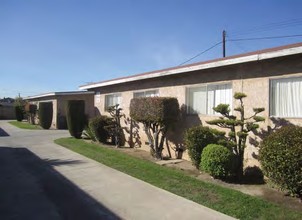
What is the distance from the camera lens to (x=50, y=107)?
95.6ft

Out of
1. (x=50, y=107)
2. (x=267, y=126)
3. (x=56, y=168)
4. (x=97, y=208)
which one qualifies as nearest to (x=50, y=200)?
(x=97, y=208)

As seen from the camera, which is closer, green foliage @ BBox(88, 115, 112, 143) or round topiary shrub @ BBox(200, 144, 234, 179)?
round topiary shrub @ BBox(200, 144, 234, 179)

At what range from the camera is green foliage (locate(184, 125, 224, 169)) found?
9.34 m

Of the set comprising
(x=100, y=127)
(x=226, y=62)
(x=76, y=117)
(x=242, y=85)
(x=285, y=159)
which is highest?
(x=226, y=62)

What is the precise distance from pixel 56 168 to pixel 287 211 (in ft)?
21.9

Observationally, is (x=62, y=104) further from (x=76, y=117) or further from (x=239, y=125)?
(x=239, y=125)

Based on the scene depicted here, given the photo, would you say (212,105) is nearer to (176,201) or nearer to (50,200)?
(176,201)

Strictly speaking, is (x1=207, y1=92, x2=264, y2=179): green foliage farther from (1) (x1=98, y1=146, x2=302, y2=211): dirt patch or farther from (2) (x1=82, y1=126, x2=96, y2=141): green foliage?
(2) (x1=82, y1=126, x2=96, y2=141): green foliage

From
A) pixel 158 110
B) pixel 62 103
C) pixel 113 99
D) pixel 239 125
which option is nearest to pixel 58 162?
pixel 158 110

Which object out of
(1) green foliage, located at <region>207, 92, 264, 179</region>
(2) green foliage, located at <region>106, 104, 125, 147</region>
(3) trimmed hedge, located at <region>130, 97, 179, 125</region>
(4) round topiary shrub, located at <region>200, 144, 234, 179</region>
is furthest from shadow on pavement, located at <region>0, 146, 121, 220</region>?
(2) green foliage, located at <region>106, 104, 125, 147</region>

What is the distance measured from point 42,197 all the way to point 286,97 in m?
5.79

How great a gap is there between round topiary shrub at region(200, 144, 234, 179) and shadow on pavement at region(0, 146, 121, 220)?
2936 millimetres

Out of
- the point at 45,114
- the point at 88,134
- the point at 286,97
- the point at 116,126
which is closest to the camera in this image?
the point at 286,97

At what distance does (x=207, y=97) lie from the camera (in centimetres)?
1067
